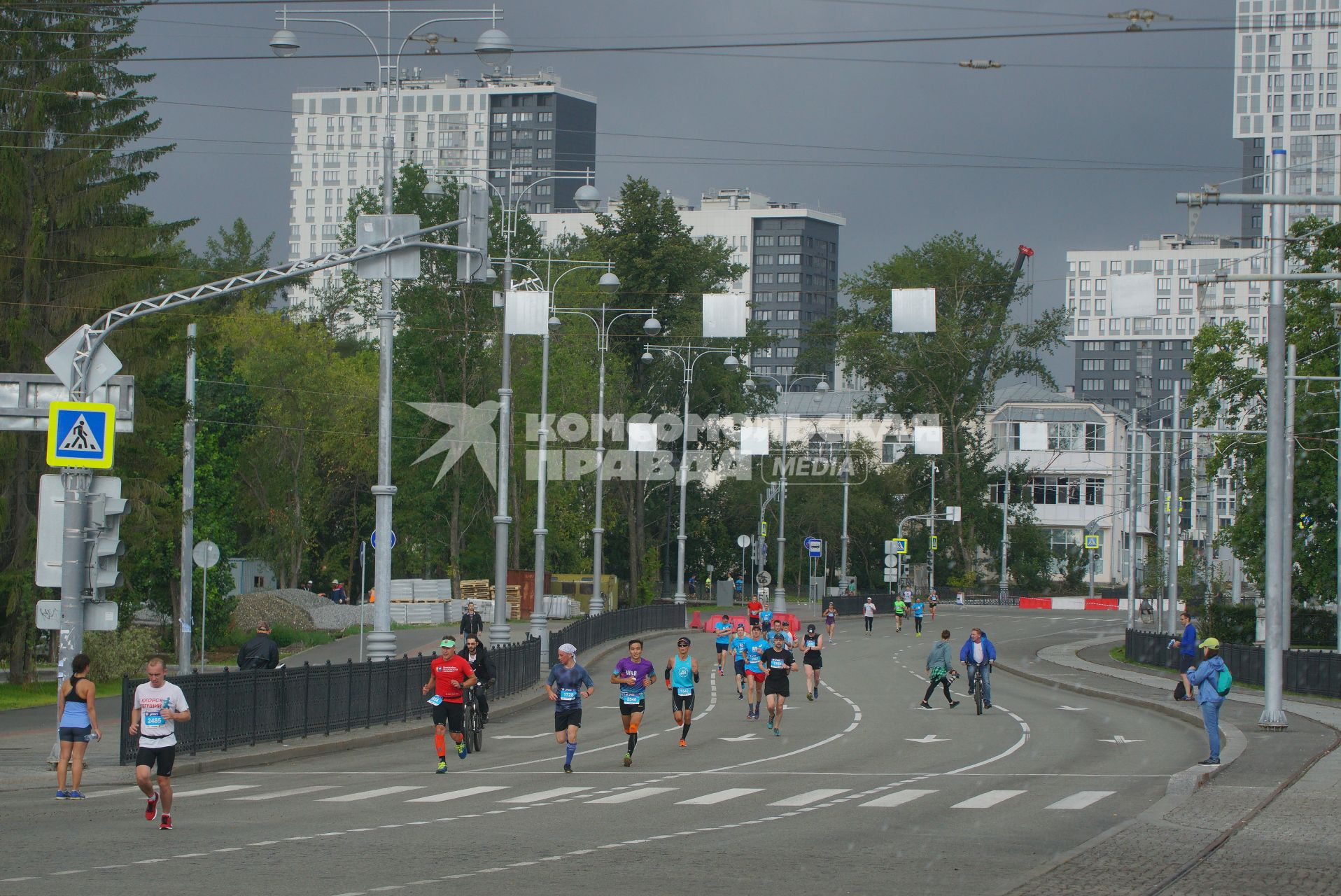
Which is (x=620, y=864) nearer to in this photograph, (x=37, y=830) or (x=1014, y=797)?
(x=37, y=830)

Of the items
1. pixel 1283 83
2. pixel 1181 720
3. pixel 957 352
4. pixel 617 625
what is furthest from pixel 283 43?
pixel 1283 83

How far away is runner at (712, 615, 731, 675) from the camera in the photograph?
151ft

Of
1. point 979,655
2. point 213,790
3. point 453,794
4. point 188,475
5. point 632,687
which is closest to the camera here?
point 453,794

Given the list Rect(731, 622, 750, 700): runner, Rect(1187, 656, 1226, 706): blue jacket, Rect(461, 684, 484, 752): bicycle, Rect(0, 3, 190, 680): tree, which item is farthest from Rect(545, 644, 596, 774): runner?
Rect(0, 3, 190, 680): tree

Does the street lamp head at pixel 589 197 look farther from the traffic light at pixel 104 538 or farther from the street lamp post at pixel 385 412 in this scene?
the traffic light at pixel 104 538

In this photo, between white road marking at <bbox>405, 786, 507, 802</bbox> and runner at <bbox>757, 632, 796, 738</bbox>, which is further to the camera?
runner at <bbox>757, 632, 796, 738</bbox>

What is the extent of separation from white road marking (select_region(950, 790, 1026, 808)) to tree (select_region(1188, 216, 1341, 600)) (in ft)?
112

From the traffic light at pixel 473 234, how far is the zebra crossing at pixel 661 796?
6.82m

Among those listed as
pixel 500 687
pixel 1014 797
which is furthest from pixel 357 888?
pixel 500 687

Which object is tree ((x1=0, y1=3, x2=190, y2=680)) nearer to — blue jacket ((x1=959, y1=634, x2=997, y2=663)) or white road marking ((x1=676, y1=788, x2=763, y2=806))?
blue jacket ((x1=959, y1=634, x2=997, y2=663))

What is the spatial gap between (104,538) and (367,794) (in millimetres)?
4830

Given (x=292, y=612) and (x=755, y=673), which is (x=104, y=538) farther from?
(x=292, y=612)

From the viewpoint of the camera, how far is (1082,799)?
1850 cm

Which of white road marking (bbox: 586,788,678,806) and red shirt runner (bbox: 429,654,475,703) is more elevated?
red shirt runner (bbox: 429,654,475,703)
